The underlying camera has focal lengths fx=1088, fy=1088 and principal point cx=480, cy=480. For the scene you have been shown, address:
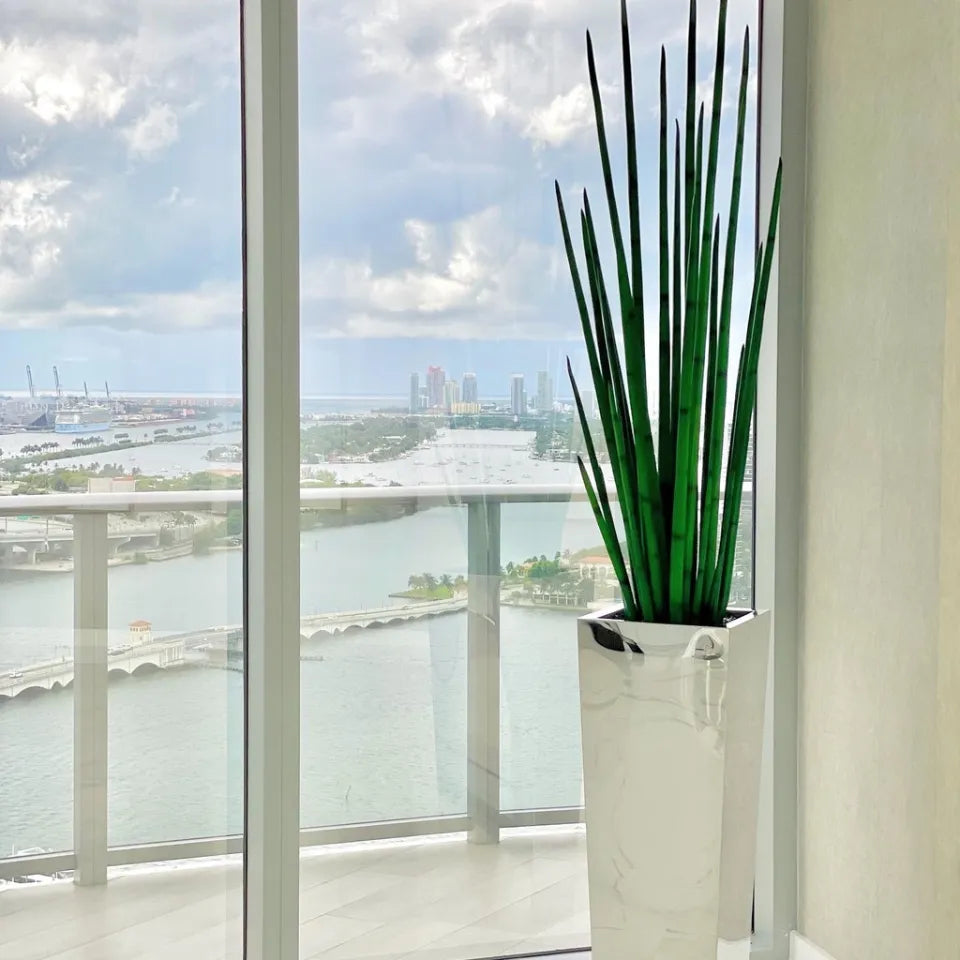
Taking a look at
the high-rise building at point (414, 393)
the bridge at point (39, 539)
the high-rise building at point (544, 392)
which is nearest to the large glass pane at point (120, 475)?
the bridge at point (39, 539)

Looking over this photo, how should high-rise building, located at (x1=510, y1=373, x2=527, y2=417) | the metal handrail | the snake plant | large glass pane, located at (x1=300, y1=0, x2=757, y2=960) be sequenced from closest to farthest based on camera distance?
the snake plant
the metal handrail
large glass pane, located at (x1=300, y1=0, x2=757, y2=960)
high-rise building, located at (x1=510, y1=373, x2=527, y2=417)

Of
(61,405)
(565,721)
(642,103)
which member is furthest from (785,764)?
(61,405)

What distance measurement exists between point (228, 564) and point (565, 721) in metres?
0.77

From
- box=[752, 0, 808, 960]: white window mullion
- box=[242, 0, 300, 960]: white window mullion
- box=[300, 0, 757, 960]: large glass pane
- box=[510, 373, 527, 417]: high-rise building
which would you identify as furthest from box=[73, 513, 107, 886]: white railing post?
box=[752, 0, 808, 960]: white window mullion

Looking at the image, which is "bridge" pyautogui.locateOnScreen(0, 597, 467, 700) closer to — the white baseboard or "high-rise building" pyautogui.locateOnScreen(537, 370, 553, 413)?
"high-rise building" pyautogui.locateOnScreen(537, 370, 553, 413)

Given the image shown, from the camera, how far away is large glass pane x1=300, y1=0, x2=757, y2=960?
2129 millimetres

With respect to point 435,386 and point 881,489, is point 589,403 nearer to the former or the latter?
point 435,386

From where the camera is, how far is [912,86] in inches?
75.9

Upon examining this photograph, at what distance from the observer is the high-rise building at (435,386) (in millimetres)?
2188

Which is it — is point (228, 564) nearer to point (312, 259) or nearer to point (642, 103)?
point (312, 259)

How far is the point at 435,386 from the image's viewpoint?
219 centimetres

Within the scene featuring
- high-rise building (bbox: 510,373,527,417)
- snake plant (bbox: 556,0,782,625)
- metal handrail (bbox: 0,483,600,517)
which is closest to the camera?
snake plant (bbox: 556,0,782,625)

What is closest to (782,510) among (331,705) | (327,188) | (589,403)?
(589,403)

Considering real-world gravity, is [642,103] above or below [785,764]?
above
